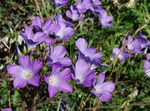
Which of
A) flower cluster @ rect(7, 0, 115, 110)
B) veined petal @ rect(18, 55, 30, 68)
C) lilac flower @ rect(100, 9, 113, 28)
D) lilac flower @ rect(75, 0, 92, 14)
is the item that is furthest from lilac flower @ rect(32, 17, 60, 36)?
lilac flower @ rect(100, 9, 113, 28)

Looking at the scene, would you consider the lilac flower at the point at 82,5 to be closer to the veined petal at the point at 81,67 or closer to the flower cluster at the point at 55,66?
the flower cluster at the point at 55,66

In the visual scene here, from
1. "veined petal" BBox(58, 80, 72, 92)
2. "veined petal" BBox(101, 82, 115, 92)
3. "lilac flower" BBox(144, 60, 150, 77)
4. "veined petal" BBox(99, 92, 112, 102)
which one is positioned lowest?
"lilac flower" BBox(144, 60, 150, 77)

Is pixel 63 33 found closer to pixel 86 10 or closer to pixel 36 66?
pixel 36 66

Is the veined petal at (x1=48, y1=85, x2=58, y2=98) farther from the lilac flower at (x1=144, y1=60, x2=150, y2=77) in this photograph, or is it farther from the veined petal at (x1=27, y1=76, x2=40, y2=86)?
the lilac flower at (x1=144, y1=60, x2=150, y2=77)

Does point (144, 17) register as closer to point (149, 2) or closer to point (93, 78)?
point (149, 2)

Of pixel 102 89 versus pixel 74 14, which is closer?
pixel 102 89

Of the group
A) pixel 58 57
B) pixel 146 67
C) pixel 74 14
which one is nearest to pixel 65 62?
pixel 58 57
